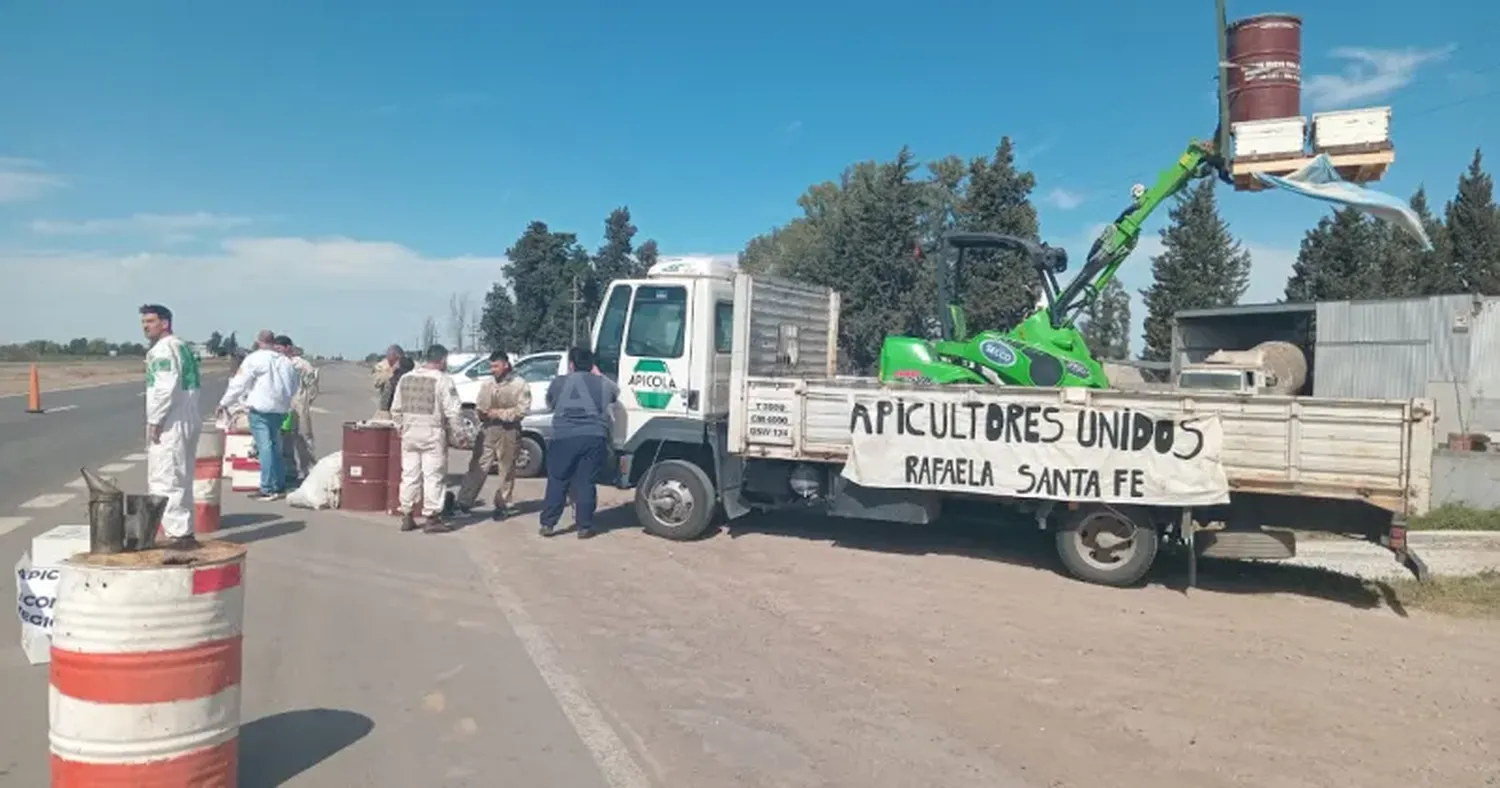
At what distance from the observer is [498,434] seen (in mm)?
11766

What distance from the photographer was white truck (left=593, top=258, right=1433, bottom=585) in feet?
26.9

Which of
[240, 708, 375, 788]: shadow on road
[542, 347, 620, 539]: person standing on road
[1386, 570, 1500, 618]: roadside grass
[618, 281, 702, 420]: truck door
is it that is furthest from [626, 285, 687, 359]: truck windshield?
[1386, 570, 1500, 618]: roadside grass

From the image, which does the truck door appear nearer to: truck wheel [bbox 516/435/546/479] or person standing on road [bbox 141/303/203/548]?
person standing on road [bbox 141/303/203/548]

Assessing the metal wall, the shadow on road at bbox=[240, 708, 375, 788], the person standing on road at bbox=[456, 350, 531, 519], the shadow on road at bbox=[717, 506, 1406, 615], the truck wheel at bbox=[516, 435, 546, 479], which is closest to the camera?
the shadow on road at bbox=[240, 708, 375, 788]

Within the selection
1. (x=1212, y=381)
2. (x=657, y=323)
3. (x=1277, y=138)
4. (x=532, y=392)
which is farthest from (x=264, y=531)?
(x=1277, y=138)

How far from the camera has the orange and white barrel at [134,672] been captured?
3.70 m

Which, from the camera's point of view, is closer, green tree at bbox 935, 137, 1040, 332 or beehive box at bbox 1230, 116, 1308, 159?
beehive box at bbox 1230, 116, 1308, 159

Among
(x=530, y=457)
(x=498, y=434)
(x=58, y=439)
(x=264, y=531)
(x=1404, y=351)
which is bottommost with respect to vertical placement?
(x=264, y=531)

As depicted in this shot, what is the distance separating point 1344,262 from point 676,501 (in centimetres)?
3014

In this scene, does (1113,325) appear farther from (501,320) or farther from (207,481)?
(207,481)

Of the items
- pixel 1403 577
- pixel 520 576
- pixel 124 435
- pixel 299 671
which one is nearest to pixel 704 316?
pixel 520 576

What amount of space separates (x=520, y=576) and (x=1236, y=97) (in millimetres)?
8509

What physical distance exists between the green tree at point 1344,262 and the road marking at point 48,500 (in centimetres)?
3166

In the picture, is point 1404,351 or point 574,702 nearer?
point 574,702
